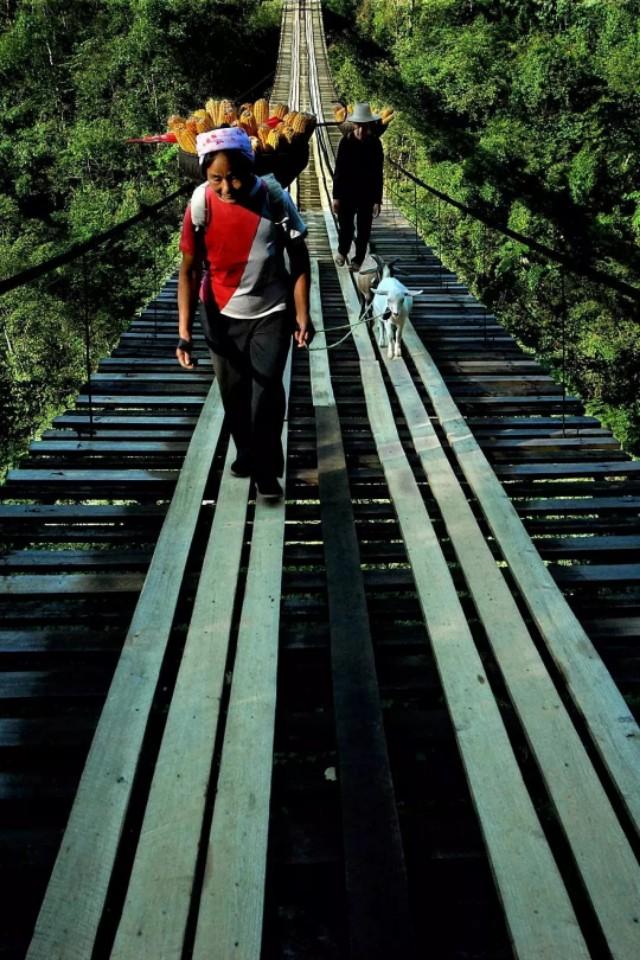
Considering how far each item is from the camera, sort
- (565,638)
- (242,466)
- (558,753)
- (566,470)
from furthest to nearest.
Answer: (566,470) < (242,466) < (565,638) < (558,753)

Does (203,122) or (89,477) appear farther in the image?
(203,122)

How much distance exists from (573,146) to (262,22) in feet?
57.4

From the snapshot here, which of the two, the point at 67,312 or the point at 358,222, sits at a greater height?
the point at 358,222

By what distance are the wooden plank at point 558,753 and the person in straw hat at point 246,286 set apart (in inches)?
35.2

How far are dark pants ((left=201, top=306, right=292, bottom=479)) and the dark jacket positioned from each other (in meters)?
3.80

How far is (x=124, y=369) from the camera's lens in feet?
17.8

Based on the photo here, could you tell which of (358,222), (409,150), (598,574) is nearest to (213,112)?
(358,222)

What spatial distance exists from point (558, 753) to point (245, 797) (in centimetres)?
80

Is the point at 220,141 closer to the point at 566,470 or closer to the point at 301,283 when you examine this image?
the point at 301,283

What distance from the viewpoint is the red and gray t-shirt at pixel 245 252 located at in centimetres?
290

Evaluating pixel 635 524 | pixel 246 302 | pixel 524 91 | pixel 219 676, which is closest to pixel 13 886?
pixel 219 676

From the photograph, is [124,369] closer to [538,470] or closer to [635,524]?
[538,470]

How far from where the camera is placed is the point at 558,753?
210cm

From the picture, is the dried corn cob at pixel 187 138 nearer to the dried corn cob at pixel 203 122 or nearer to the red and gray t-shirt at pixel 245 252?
the dried corn cob at pixel 203 122
